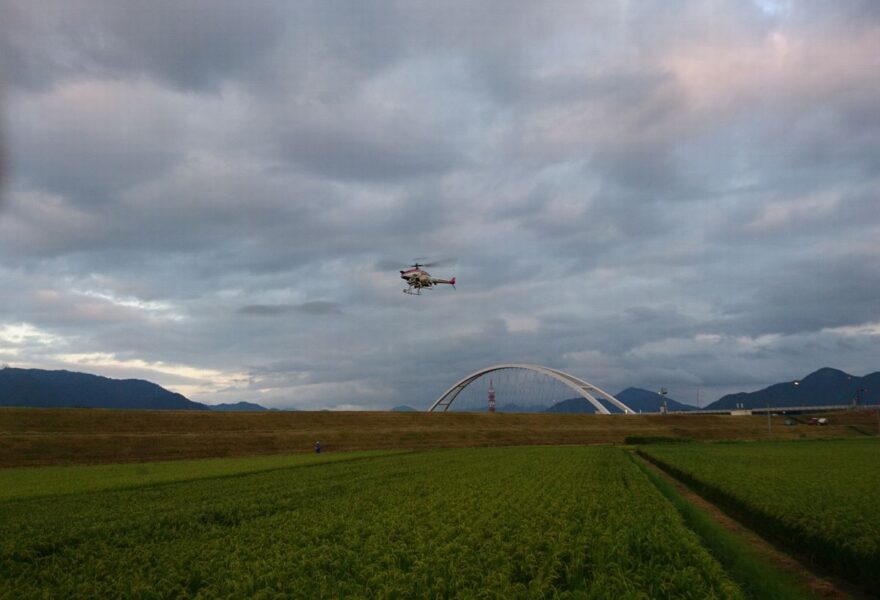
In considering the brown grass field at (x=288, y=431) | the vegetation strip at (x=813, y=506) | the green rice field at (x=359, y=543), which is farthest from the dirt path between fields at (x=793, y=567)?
the brown grass field at (x=288, y=431)

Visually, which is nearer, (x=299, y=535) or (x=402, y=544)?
(x=402, y=544)

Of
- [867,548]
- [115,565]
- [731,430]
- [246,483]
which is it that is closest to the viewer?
[115,565]

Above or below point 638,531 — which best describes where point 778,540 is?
below

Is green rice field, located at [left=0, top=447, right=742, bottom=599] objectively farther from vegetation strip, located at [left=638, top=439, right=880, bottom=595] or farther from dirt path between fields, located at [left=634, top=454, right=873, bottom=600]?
vegetation strip, located at [left=638, top=439, right=880, bottom=595]

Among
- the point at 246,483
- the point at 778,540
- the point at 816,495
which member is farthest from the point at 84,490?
the point at 816,495

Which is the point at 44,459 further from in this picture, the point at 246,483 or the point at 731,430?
the point at 731,430

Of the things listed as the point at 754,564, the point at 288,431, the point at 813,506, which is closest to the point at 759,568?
the point at 754,564

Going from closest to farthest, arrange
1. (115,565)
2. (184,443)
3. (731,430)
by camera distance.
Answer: (115,565) < (184,443) < (731,430)

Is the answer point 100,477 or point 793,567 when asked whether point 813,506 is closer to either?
point 793,567
